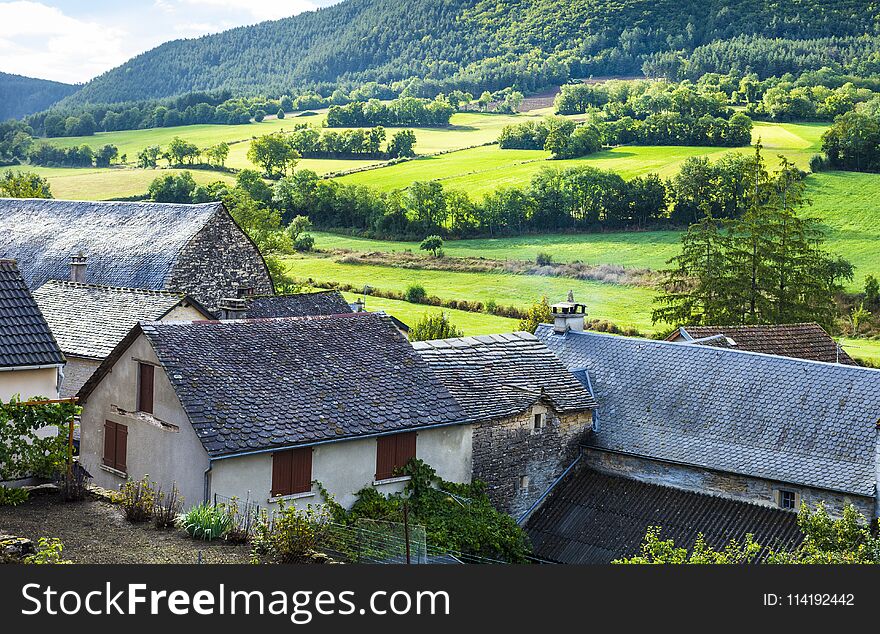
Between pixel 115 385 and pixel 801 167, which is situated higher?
pixel 801 167

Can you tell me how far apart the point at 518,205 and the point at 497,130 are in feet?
158

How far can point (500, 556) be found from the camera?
28.0m

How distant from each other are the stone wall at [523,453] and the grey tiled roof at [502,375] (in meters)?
0.40

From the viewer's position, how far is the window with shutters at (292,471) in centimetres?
2620

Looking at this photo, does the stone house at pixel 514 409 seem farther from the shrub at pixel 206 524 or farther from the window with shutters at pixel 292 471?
the shrub at pixel 206 524

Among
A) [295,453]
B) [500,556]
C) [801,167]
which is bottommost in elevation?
[500,556]

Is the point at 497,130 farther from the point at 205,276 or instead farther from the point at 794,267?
the point at 205,276

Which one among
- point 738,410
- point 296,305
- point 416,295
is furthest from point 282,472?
point 416,295

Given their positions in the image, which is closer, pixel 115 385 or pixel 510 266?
pixel 115 385

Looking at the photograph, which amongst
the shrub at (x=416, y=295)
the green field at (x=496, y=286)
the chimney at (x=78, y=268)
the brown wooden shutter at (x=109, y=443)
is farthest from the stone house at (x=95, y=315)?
the green field at (x=496, y=286)

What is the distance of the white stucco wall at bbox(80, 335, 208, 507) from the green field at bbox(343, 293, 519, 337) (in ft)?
133

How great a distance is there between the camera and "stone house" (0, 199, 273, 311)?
52.4m

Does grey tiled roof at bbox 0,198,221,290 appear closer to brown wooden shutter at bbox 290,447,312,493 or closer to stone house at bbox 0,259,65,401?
stone house at bbox 0,259,65,401

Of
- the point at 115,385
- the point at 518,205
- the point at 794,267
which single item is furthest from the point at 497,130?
the point at 115,385
